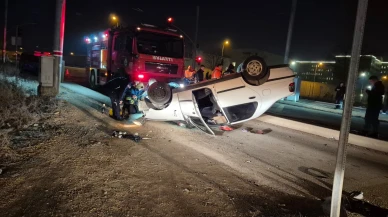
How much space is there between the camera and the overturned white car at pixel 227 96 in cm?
622

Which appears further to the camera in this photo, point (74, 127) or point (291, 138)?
point (291, 138)

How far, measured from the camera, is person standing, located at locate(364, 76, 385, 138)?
8562mm

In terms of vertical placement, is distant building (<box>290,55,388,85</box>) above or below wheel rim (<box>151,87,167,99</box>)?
above

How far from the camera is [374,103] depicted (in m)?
8.76

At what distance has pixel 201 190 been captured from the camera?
3.96 meters

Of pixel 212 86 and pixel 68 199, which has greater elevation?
pixel 212 86

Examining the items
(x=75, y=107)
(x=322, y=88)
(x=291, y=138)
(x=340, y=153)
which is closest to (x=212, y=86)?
(x=291, y=138)

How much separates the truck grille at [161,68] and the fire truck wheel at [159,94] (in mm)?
2812

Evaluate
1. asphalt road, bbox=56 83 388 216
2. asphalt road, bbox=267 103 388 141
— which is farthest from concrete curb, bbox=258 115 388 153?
asphalt road, bbox=267 103 388 141

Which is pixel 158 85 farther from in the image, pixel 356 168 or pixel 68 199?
pixel 356 168

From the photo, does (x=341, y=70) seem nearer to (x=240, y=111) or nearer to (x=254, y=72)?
(x=240, y=111)

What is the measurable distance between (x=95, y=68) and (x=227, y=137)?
9.14 m

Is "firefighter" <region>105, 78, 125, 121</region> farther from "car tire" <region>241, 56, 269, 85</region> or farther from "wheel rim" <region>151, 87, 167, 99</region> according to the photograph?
"car tire" <region>241, 56, 269, 85</region>

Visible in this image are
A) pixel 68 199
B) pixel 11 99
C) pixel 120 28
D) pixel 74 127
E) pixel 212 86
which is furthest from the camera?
pixel 120 28
